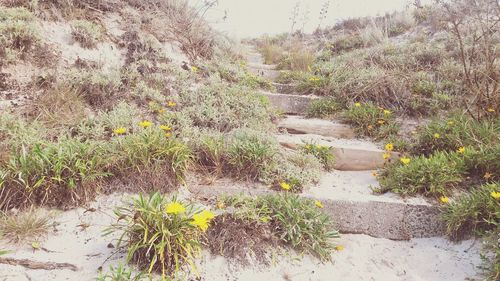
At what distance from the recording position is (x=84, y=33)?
181 inches

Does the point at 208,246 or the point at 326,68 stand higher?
the point at 326,68

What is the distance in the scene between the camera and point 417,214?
3.23 m

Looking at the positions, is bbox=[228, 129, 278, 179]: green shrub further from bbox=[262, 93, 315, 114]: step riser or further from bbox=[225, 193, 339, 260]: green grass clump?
bbox=[262, 93, 315, 114]: step riser

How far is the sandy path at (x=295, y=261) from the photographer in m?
2.33

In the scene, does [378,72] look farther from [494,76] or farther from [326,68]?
[494,76]

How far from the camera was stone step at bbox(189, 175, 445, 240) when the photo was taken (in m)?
3.23

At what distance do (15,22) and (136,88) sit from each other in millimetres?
1504

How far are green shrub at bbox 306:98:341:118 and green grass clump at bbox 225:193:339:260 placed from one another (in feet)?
8.48

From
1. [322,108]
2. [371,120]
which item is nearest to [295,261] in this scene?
[371,120]

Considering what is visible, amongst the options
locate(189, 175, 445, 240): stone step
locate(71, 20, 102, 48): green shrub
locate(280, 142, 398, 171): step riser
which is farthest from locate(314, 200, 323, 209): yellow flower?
locate(71, 20, 102, 48): green shrub

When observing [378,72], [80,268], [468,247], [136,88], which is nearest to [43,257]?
[80,268]

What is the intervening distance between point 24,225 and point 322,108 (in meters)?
4.18

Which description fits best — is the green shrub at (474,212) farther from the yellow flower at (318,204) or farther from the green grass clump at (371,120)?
the green grass clump at (371,120)

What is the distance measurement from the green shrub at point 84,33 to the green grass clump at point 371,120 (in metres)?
3.69
